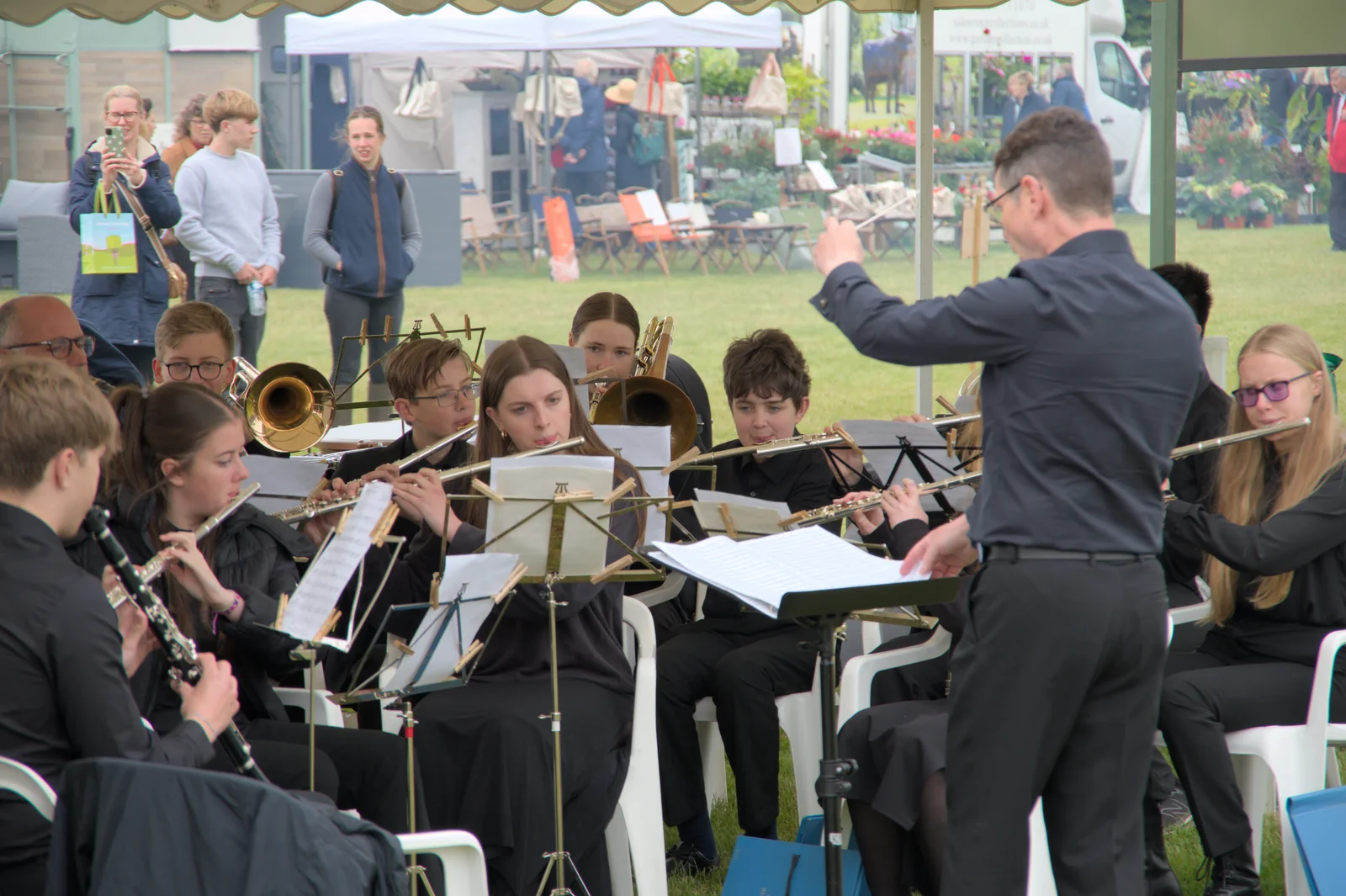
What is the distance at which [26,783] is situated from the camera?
83.8 inches

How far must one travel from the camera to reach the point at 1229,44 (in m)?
5.69

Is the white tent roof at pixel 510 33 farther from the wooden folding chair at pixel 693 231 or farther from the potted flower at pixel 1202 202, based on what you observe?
the potted flower at pixel 1202 202

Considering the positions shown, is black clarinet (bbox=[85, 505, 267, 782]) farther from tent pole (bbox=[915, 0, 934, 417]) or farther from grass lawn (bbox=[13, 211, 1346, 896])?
grass lawn (bbox=[13, 211, 1346, 896])

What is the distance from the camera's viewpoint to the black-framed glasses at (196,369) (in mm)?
4336

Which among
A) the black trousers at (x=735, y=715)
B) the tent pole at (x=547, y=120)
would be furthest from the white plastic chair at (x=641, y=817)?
the tent pole at (x=547, y=120)

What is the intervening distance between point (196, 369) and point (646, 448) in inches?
66.0

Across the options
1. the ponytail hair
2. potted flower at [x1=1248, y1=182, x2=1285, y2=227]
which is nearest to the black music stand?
the ponytail hair

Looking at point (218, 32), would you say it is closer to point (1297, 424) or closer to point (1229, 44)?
point (1229, 44)

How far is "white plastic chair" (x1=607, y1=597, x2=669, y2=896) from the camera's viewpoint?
304 cm

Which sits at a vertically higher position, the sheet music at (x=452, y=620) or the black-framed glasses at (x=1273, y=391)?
the black-framed glasses at (x=1273, y=391)

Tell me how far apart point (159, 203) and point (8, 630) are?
4949mm

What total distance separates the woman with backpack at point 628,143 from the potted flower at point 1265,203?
20.6 feet

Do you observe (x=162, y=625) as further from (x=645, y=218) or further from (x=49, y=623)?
(x=645, y=218)

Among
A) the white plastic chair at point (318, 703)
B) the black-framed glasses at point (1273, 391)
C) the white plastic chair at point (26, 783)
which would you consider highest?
the black-framed glasses at point (1273, 391)
